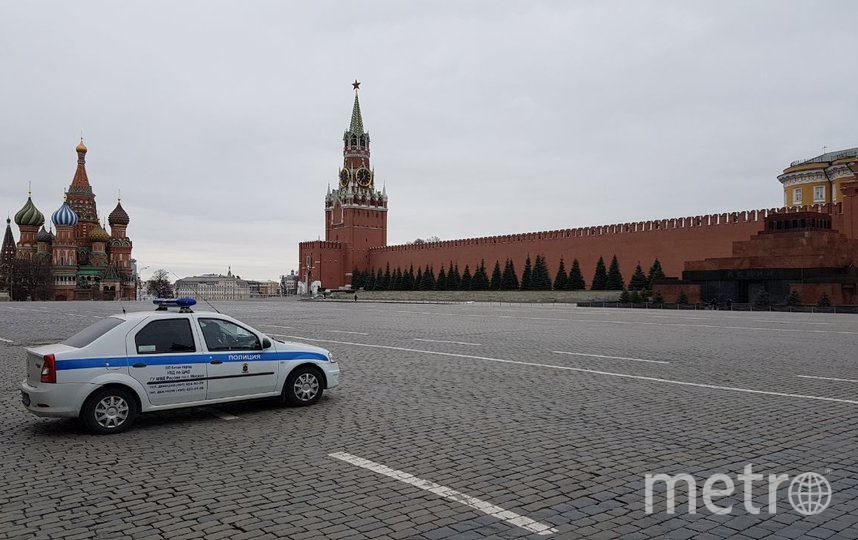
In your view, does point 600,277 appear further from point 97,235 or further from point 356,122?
point 97,235

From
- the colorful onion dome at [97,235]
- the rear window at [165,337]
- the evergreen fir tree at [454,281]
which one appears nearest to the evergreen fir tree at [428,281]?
the evergreen fir tree at [454,281]

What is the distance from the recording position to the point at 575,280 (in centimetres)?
4878

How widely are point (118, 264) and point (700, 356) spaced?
261 feet

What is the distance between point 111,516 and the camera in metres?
3.70

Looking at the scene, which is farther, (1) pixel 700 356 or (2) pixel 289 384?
(1) pixel 700 356

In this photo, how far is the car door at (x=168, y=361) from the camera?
5812mm

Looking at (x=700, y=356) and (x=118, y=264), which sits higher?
(x=118, y=264)

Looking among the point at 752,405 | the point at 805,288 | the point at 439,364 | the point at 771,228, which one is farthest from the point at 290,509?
the point at 771,228

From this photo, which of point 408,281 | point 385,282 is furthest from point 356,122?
point 408,281

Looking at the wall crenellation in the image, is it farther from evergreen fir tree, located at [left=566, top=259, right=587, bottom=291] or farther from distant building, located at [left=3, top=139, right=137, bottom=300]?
distant building, located at [left=3, top=139, right=137, bottom=300]

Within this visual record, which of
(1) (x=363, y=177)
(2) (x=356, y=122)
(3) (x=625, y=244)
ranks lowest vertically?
A: (3) (x=625, y=244)

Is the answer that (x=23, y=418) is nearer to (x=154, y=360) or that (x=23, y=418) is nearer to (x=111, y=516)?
(x=154, y=360)

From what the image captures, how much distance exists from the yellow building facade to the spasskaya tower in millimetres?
43201

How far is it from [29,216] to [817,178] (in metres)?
80.0
